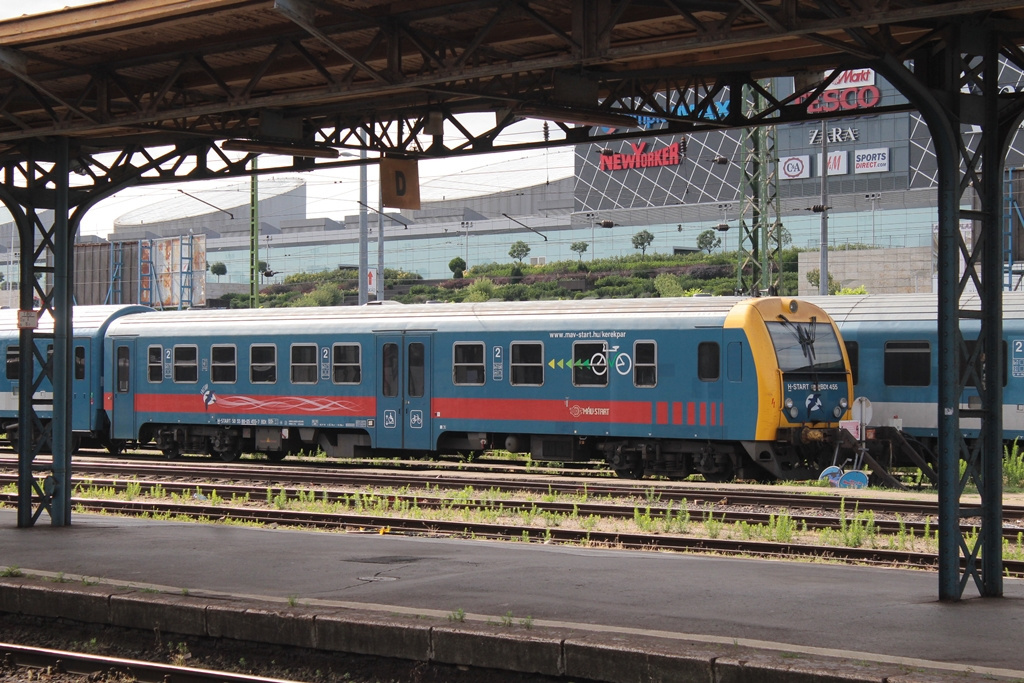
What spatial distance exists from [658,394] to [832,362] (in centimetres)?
294

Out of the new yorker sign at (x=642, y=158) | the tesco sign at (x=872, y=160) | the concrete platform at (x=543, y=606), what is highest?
the new yorker sign at (x=642, y=158)

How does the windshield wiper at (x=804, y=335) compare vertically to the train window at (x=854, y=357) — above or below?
above

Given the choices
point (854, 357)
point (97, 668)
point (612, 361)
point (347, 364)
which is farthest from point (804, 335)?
point (97, 668)

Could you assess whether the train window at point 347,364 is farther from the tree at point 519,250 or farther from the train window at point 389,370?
the tree at point 519,250

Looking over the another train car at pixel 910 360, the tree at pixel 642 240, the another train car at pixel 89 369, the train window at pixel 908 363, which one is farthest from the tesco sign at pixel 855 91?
the another train car at pixel 89 369

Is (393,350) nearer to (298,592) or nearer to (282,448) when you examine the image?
(282,448)

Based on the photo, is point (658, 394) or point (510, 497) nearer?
point (510, 497)

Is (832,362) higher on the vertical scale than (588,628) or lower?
higher

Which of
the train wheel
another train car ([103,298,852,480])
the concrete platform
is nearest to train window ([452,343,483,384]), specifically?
another train car ([103,298,852,480])

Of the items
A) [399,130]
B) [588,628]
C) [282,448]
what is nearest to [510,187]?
[282,448]

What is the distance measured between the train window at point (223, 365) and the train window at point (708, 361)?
9541 mm

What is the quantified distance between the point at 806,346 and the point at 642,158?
218 feet

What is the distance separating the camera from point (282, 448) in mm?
23172

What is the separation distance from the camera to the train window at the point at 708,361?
1838cm
